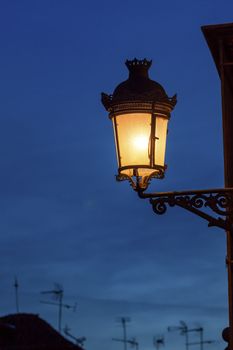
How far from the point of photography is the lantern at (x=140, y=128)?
8164 mm

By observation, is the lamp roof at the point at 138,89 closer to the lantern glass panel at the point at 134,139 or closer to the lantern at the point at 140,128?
the lantern at the point at 140,128

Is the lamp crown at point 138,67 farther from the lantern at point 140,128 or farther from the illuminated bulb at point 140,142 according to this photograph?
the illuminated bulb at point 140,142

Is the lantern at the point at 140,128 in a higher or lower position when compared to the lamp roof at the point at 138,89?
lower

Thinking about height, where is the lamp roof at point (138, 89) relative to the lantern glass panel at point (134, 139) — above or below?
above

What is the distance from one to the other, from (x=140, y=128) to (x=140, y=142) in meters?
0.12

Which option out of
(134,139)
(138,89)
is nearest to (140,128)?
(134,139)

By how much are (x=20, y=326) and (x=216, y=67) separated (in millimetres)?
33978

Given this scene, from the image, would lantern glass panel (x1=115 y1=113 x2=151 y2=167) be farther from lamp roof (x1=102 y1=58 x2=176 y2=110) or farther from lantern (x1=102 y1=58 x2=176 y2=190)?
lamp roof (x1=102 y1=58 x2=176 y2=110)

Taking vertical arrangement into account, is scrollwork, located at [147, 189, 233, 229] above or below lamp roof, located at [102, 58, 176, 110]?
below

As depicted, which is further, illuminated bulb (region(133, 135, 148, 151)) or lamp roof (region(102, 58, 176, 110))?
lamp roof (region(102, 58, 176, 110))

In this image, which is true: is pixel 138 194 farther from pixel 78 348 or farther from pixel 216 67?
pixel 78 348

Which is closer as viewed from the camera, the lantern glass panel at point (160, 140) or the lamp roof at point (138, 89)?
the lantern glass panel at point (160, 140)

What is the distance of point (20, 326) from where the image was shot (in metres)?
43.6

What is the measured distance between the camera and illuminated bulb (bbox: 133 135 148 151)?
26.8 ft
